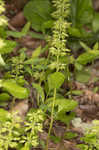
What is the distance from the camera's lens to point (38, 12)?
2.53 m

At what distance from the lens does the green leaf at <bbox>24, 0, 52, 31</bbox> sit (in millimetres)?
2492

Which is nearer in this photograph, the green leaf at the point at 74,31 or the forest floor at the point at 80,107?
the forest floor at the point at 80,107

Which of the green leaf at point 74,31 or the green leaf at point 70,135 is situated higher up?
the green leaf at point 74,31

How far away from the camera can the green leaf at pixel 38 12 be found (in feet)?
8.18

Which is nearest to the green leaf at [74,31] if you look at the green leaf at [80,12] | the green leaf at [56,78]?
the green leaf at [80,12]

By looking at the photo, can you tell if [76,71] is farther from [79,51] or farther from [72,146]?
[72,146]

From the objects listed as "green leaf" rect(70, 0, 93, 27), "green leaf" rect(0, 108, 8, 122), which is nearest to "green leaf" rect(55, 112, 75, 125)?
"green leaf" rect(0, 108, 8, 122)

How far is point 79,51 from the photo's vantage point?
2.57m

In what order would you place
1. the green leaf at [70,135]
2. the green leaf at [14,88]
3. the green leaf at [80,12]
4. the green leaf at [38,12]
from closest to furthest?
the green leaf at [14,88] → the green leaf at [70,135] → the green leaf at [80,12] → the green leaf at [38,12]

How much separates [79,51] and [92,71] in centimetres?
44

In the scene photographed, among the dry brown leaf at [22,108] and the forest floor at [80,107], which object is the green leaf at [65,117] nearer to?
the forest floor at [80,107]

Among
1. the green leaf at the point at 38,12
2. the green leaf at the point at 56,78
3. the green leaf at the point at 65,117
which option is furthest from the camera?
the green leaf at the point at 38,12

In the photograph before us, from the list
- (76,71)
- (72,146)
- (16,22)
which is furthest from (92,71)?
(16,22)

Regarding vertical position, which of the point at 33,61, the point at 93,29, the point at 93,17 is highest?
the point at 93,17
